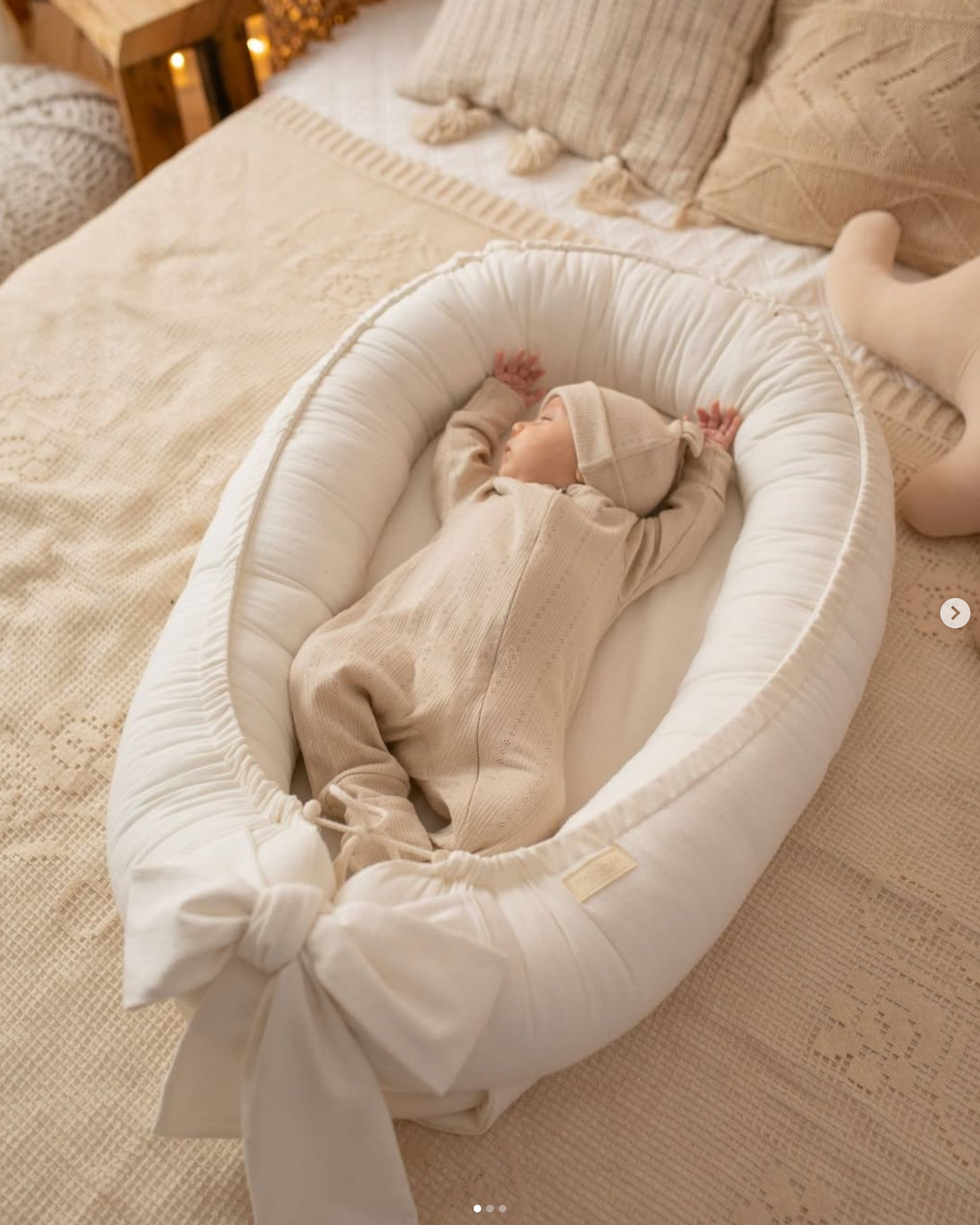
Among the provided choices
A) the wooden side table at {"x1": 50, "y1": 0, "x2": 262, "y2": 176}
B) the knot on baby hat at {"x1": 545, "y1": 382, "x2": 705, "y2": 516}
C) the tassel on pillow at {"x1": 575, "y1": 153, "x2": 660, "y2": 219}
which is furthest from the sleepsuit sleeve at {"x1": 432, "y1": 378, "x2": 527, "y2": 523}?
the wooden side table at {"x1": 50, "y1": 0, "x2": 262, "y2": 176}

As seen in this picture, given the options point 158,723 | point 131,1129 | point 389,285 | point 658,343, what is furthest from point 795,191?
point 131,1129

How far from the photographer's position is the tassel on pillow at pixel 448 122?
180 centimetres

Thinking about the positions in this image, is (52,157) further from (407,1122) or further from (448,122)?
(407,1122)

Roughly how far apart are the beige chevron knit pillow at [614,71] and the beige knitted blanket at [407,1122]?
0.40m

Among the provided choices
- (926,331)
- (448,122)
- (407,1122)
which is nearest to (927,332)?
(926,331)

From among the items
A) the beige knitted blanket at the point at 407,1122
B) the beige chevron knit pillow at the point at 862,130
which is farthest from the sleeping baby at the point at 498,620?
the beige chevron knit pillow at the point at 862,130

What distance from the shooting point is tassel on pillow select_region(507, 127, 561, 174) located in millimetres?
1748

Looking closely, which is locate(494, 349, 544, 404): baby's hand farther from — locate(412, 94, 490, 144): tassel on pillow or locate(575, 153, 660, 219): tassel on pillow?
locate(412, 94, 490, 144): tassel on pillow

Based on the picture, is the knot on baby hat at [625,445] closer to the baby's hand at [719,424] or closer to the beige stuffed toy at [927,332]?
the baby's hand at [719,424]

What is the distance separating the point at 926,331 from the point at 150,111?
4.56 feet

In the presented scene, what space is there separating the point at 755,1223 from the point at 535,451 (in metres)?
0.85

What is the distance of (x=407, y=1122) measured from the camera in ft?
3.07

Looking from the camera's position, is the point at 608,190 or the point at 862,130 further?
the point at 608,190

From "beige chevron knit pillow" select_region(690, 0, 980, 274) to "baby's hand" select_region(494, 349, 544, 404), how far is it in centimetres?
44
